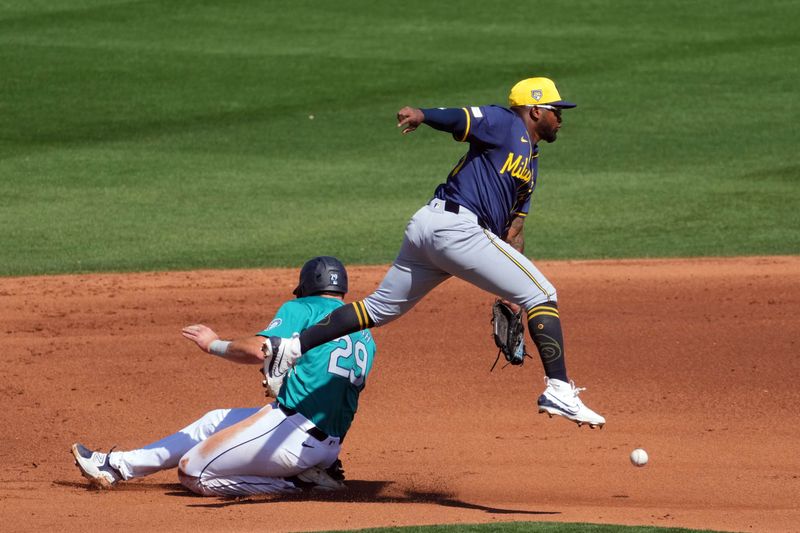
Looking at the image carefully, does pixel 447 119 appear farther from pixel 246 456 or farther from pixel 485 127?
pixel 246 456

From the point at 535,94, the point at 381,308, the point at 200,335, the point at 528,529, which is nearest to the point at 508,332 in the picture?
the point at 381,308

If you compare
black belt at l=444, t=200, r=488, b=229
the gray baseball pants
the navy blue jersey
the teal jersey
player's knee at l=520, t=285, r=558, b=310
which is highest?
the navy blue jersey

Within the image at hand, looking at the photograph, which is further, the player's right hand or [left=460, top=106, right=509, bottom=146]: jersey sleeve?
[left=460, top=106, right=509, bottom=146]: jersey sleeve

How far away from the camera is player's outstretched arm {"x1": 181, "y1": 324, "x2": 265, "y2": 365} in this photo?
281 inches

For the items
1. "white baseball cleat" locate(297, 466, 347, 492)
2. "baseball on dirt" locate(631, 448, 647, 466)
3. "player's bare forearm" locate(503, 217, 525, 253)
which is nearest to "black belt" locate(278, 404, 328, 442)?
"white baseball cleat" locate(297, 466, 347, 492)

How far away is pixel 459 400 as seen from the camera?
33.2ft

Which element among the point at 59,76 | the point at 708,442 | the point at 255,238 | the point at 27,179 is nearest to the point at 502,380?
the point at 708,442

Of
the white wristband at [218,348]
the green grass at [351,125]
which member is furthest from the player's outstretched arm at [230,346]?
the green grass at [351,125]

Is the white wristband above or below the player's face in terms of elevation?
below

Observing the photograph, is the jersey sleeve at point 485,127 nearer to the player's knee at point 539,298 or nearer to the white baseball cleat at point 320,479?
the player's knee at point 539,298

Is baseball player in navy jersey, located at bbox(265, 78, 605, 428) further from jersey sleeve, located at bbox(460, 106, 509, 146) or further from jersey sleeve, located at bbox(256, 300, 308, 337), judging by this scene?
jersey sleeve, located at bbox(256, 300, 308, 337)

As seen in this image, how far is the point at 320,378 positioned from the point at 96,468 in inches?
57.6

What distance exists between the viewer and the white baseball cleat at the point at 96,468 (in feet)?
25.5

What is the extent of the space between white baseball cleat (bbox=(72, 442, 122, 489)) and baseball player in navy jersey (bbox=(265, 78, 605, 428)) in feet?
4.64
